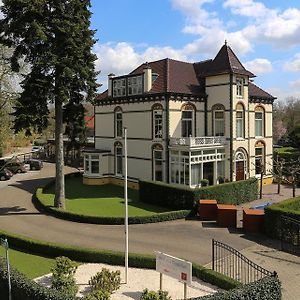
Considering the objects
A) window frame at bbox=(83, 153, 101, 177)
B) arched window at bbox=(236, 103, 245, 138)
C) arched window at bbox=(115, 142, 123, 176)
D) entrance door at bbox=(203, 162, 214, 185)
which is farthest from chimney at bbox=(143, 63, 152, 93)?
window frame at bbox=(83, 153, 101, 177)

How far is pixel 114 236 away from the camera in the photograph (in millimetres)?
19797

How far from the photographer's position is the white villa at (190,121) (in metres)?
29.7

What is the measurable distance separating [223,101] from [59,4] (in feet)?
49.2

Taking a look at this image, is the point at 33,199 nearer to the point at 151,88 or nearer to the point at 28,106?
the point at 28,106

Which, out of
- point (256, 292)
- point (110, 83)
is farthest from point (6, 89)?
point (256, 292)

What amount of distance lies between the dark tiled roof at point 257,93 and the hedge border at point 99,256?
899 inches

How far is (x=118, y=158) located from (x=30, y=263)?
65.9 feet

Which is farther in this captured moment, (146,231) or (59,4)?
(59,4)

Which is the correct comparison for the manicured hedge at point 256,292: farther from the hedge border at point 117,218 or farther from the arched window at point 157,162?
the arched window at point 157,162

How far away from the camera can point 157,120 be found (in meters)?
30.8

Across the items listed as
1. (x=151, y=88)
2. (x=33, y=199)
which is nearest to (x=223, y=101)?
(x=151, y=88)

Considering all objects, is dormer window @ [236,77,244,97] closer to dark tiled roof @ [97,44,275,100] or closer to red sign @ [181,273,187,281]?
dark tiled roof @ [97,44,275,100]

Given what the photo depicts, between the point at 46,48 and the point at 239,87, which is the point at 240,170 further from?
the point at 46,48

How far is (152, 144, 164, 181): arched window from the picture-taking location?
30731 millimetres
